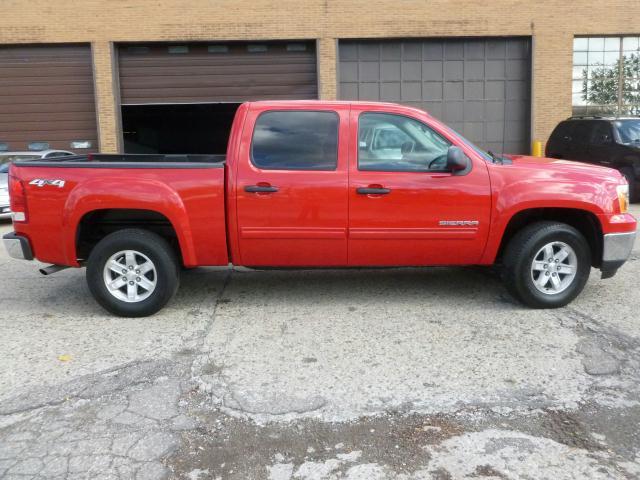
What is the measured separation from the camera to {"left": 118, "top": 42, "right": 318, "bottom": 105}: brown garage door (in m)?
18.2

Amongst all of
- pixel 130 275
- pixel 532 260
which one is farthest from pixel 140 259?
pixel 532 260

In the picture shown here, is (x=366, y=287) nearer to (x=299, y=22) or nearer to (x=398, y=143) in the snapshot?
(x=398, y=143)

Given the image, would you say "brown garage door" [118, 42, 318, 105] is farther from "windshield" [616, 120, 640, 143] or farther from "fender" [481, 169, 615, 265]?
"fender" [481, 169, 615, 265]

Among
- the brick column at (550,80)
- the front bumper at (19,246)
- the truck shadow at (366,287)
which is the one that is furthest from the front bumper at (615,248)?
the brick column at (550,80)

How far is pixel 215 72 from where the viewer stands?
60.1 ft

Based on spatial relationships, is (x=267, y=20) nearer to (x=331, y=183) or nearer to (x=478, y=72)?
(x=478, y=72)

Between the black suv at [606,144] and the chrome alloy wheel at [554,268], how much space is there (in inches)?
332

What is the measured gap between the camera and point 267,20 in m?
17.8

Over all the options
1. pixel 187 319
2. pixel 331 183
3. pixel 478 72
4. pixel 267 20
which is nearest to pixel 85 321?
A: pixel 187 319

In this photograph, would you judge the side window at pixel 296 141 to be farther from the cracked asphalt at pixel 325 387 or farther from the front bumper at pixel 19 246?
the front bumper at pixel 19 246

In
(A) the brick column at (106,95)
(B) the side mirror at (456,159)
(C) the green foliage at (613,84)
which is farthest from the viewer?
(C) the green foliage at (613,84)

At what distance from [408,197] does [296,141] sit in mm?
1082

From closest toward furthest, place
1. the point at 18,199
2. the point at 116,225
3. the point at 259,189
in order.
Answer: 1. the point at 259,189
2. the point at 18,199
3. the point at 116,225

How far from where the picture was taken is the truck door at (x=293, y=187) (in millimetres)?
5227
